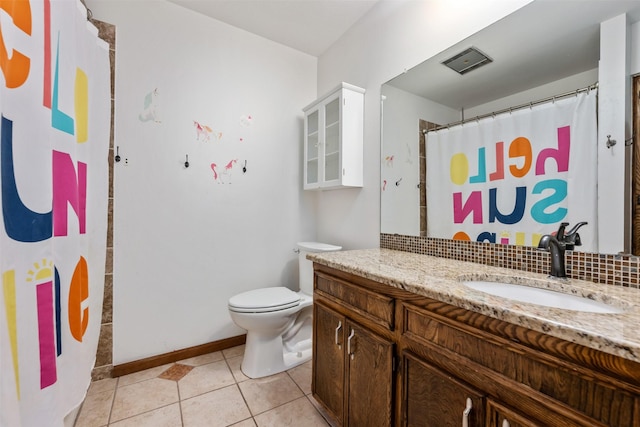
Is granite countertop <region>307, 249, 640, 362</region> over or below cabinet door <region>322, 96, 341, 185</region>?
below

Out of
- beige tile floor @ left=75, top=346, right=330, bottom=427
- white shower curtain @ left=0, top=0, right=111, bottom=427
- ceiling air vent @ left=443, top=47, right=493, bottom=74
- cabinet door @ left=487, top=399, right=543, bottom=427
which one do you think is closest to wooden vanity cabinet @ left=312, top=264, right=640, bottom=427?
cabinet door @ left=487, top=399, right=543, bottom=427

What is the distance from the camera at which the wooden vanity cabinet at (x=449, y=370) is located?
539mm

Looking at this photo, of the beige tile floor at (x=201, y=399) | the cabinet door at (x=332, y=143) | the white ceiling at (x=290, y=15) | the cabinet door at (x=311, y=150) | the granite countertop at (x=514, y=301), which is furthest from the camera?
the cabinet door at (x=311, y=150)

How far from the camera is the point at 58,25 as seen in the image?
0.77 metres

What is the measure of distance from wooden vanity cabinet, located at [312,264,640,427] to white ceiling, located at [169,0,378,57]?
1.79m

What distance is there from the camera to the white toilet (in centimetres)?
166

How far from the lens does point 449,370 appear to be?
2.64 feet

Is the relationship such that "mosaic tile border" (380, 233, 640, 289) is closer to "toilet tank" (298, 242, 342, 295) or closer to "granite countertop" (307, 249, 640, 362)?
"granite countertop" (307, 249, 640, 362)

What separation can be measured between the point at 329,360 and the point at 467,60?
164 cm

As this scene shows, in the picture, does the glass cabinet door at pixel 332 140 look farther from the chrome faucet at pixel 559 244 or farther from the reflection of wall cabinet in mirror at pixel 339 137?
the chrome faucet at pixel 559 244

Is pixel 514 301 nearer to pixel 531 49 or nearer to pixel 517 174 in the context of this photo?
pixel 517 174

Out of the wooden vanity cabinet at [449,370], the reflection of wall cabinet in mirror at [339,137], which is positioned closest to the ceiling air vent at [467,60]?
the reflection of wall cabinet in mirror at [339,137]

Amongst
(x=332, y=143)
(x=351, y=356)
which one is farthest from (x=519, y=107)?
(x=351, y=356)

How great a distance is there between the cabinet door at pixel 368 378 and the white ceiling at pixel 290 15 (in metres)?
2.05
